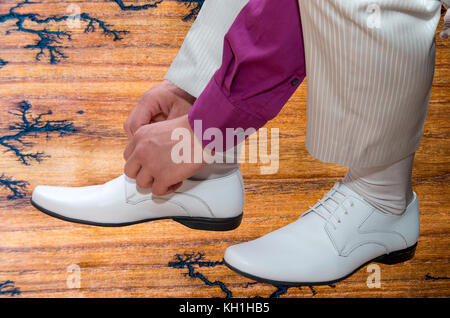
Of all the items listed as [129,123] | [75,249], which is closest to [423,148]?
[129,123]

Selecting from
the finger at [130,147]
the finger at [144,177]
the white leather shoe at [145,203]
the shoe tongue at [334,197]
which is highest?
Result: the finger at [130,147]

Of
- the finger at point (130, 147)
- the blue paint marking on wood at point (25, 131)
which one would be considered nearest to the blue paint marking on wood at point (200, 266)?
the finger at point (130, 147)

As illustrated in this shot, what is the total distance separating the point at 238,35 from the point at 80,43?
0.89 metres

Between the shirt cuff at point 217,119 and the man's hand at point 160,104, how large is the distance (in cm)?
18

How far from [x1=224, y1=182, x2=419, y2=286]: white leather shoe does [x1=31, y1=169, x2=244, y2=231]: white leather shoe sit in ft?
0.38

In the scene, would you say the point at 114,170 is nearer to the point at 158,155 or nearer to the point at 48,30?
the point at 158,155

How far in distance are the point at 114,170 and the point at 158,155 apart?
0.36m

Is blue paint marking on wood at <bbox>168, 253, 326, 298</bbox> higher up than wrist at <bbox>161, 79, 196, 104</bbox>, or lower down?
lower down

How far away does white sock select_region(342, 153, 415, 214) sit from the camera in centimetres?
62

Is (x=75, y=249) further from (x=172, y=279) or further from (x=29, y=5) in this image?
(x=29, y=5)

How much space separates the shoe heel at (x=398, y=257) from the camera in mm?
740

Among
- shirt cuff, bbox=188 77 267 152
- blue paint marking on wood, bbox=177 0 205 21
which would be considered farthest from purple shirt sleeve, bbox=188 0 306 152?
blue paint marking on wood, bbox=177 0 205 21

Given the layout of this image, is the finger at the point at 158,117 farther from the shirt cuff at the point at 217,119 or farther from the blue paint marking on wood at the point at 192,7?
the blue paint marking on wood at the point at 192,7

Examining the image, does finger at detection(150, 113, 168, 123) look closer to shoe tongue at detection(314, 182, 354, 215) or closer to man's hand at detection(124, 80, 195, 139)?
man's hand at detection(124, 80, 195, 139)
